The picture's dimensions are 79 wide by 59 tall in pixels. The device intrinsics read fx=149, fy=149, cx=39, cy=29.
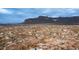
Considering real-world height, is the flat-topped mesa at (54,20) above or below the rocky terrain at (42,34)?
above

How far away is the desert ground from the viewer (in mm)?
1722

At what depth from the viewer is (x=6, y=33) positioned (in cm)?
176

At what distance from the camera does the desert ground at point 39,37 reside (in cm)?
172

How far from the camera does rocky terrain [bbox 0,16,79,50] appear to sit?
1.72 meters

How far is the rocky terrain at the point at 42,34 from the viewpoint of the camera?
1723mm

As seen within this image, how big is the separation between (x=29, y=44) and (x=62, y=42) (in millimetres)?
381

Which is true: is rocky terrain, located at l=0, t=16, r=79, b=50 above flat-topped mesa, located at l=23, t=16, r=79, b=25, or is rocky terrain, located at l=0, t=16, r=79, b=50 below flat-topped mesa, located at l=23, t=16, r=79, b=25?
below

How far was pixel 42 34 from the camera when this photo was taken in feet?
5.70

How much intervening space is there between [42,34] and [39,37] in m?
0.05

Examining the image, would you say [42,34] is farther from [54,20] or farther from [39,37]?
[54,20]

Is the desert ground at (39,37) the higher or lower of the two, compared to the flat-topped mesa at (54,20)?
lower
